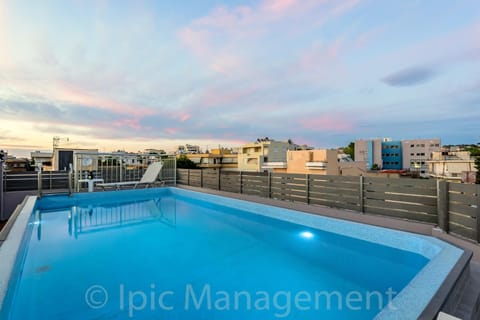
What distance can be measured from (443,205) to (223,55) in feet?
24.9

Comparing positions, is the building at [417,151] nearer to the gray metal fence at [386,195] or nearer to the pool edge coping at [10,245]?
the gray metal fence at [386,195]

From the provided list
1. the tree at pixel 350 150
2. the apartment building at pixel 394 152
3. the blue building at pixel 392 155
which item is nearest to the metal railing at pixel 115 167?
the apartment building at pixel 394 152

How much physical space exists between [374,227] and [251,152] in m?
39.4

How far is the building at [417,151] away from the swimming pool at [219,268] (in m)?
55.2

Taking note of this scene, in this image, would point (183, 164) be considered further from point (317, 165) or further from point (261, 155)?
point (317, 165)

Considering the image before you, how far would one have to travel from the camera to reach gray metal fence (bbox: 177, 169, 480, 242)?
332 centimetres

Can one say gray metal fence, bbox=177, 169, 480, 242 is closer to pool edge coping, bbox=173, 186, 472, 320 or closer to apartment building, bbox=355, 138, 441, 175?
pool edge coping, bbox=173, 186, 472, 320

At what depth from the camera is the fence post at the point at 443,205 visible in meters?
3.63

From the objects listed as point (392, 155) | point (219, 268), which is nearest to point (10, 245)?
point (219, 268)

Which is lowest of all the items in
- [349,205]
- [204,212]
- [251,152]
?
[204,212]

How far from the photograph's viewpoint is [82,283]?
9.51 ft

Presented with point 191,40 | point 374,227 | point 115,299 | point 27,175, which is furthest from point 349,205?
point 27,175

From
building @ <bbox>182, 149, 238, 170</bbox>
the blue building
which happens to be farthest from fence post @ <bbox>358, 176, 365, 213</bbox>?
the blue building

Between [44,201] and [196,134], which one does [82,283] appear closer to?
[44,201]
